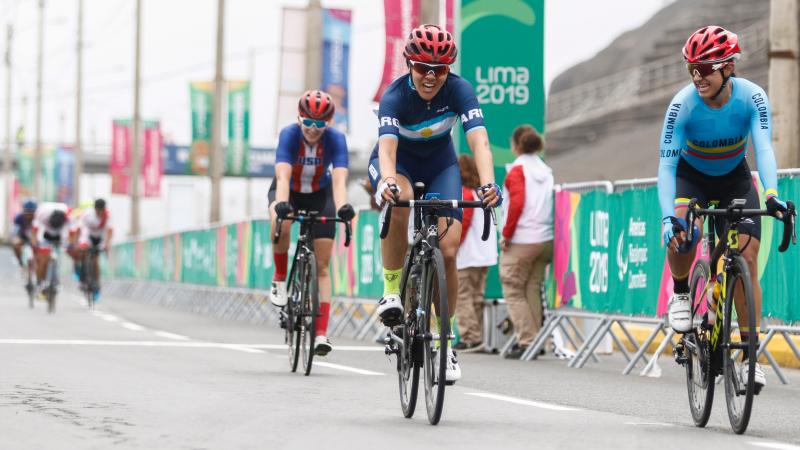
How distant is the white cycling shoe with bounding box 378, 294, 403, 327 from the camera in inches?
356

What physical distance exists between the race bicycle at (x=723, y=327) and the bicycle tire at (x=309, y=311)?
141 inches

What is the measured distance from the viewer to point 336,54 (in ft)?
100

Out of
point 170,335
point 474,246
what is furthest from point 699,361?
point 170,335

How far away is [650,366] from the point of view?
1343cm

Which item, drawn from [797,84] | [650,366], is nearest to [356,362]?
[650,366]

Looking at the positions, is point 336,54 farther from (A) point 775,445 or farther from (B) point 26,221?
(A) point 775,445

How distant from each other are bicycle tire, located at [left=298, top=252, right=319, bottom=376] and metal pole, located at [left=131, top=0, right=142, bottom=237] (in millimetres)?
44349

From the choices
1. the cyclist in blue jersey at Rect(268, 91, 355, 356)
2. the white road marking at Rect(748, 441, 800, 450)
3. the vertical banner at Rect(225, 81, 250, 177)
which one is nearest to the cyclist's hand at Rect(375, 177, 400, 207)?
the white road marking at Rect(748, 441, 800, 450)

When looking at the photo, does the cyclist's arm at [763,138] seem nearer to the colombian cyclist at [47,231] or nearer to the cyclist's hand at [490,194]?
the cyclist's hand at [490,194]

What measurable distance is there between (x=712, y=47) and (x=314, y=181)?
5.06 m

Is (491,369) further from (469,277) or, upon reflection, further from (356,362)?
(469,277)

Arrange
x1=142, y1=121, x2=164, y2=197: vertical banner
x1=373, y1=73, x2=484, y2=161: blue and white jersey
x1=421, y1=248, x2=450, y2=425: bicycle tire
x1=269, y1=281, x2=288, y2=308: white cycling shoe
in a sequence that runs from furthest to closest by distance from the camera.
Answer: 1. x1=142, y1=121, x2=164, y2=197: vertical banner
2. x1=269, y1=281, x2=288, y2=308: white cycling shoe
3. x1=373, y1=73, x2=484, y2=161: blue and white jersey
4. x1=421, y1=248, x2=450, y2=425: bicycle tire

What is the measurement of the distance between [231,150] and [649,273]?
49037 mm

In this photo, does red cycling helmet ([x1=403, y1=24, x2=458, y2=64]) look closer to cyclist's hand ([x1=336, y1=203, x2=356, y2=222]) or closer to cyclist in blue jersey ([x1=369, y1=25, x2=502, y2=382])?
cyclist in blue jersey ([x1=369, y1=25, x2=502, y2=382])
